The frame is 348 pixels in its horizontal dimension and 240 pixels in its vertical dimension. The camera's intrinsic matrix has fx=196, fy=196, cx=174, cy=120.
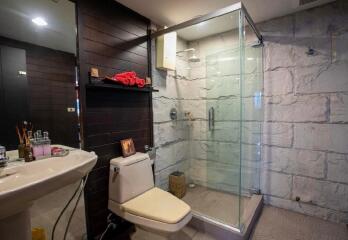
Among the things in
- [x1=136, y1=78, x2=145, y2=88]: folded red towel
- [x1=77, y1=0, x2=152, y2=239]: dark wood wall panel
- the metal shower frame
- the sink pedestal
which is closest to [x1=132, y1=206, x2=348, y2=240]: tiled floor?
[x1=77, y1=0, x2=152, y2=239]: dark wood wall panel

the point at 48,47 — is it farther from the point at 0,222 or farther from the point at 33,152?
the point at 0,222

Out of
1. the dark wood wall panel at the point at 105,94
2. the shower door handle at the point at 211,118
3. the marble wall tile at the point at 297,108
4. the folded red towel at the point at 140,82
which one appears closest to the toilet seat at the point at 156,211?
the dark wood wall panel at the point at 105,94

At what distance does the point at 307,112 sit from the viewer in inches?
84.2

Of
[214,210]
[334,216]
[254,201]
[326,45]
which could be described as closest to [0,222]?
[214,210]

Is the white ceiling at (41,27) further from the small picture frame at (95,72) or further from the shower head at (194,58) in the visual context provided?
the shower head at (194,58)

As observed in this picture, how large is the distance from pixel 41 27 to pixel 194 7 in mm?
1343

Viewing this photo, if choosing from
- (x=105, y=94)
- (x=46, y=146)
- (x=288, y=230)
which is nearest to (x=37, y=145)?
(x=46, y=146)

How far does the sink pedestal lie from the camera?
3.30ft

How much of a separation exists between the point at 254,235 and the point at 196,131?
1432 mm

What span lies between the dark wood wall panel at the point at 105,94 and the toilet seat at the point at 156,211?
0.24 meters

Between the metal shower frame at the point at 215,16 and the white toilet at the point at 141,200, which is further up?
the metal shower frame at the point at 215,16

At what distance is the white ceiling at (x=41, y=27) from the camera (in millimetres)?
1193

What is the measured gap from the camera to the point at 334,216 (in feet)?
6.68

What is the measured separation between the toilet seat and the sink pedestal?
25.4 inches
